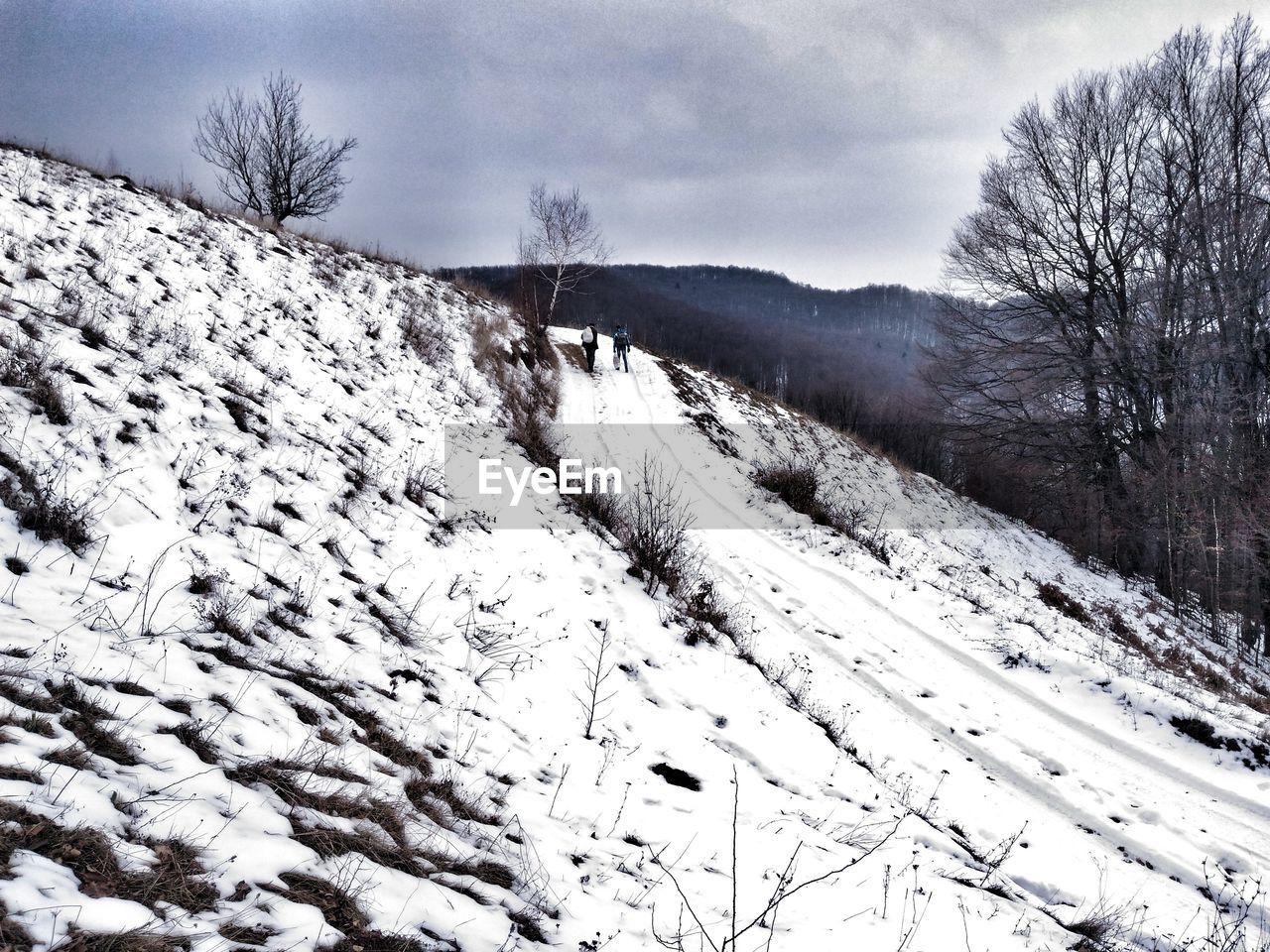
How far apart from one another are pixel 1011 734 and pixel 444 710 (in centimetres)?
601

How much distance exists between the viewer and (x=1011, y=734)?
620 centimetres

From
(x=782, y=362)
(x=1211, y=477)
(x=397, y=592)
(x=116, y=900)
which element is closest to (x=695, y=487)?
(x=397, y=592)

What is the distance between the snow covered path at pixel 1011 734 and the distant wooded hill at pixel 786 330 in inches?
783

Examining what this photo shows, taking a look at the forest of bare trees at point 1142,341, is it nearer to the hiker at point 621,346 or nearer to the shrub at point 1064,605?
the shrub at point 1064,605

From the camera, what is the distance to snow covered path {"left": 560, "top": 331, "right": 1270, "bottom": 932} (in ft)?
15.2

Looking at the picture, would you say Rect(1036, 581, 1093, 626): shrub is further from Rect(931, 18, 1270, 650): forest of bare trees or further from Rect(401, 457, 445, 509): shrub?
Rect(401, 457, 445, 509): shrub

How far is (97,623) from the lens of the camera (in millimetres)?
3285

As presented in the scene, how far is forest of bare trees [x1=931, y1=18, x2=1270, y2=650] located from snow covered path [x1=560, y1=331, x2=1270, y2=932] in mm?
12449

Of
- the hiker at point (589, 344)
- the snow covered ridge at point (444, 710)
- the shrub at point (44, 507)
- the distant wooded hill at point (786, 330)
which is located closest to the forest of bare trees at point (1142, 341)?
the distant wooded hill at point (786, 330)

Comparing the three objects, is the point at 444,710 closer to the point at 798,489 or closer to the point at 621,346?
the point at 798,489

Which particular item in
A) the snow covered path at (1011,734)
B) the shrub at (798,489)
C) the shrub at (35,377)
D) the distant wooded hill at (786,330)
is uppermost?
the distant wooded hill at (786,330)

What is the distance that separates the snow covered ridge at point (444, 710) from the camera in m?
2.43

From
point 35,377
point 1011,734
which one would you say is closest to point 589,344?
point 35,377

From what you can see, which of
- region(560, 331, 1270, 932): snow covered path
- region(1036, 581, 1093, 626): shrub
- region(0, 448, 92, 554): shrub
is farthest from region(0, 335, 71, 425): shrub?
region(1036, 581, 1093, 626): shrub
